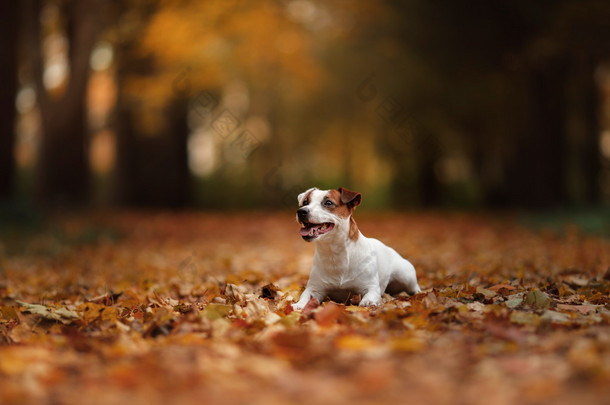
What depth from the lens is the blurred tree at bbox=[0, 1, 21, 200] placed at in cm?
1342

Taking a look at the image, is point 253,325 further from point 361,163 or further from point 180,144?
point 361,163

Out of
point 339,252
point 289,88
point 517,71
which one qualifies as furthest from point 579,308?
point 289,88

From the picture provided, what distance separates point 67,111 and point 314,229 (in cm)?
1059

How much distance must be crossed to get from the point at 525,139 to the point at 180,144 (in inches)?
422

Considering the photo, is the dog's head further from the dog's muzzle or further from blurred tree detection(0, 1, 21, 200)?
blurred tree detection(0, 1, 21, 200)

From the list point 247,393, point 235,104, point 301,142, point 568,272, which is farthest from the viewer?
point 301,142

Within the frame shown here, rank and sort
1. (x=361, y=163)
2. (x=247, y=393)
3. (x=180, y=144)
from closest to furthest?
(x=247, y=393)
(x=180, y=144)
(x=361, y=163)

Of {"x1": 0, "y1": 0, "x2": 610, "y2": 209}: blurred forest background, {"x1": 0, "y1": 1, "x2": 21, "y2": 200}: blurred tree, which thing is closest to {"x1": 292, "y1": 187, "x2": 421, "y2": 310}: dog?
{"x1": 0, "y1": 0, "x2": 610, "y2": 209}: blurred forest background

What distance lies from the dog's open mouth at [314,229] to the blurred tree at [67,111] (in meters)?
9.60

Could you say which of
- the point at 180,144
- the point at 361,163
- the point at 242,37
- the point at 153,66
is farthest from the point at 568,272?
the point at 361,163

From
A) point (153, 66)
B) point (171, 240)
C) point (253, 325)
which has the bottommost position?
point (171, 240)

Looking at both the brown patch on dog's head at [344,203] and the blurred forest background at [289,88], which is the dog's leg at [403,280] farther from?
the blurred forest background at [289,88]

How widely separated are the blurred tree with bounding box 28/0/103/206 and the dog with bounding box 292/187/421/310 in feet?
31.2

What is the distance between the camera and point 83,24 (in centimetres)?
1193
